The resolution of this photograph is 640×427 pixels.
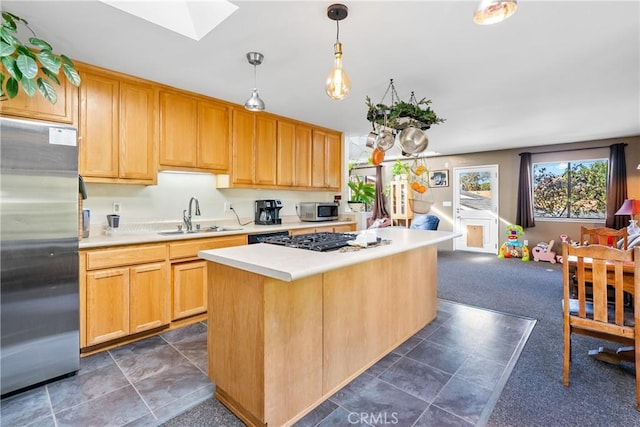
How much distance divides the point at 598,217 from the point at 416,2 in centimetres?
606

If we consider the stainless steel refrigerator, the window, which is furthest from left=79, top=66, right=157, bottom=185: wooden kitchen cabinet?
the window

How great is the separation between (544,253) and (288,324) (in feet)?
20.1

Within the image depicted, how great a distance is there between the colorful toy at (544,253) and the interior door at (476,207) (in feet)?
2.62

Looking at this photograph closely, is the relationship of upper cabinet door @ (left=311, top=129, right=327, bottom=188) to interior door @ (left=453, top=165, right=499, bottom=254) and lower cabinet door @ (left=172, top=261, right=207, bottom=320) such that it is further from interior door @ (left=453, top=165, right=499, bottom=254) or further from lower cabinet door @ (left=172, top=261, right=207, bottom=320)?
interior door @ (left=453, top=165, right=499, bottom=254)

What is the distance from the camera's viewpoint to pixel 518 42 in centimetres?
221

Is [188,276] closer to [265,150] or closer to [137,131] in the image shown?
[137,131]

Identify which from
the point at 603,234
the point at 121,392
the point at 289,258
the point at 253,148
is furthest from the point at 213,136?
the point at 603,234

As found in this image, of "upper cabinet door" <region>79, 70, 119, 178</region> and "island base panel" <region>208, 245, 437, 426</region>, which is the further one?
"upper cabinet door" <region>79, 70, 119, 178</region>

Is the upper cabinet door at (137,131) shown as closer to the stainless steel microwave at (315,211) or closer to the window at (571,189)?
the stainless steel microwave at (315,211)

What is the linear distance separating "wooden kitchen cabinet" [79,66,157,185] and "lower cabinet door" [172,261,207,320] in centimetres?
91

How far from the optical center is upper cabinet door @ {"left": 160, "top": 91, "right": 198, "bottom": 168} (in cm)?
Answer: 305

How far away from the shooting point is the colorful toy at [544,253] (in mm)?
5766

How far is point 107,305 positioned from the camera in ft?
7.89

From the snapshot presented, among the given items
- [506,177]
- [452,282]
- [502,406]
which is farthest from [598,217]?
[502,406]
